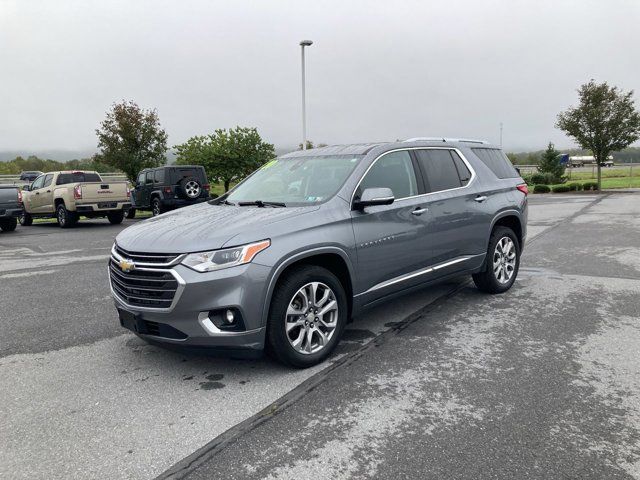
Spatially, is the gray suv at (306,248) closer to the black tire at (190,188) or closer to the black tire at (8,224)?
the black tire at (190,188)

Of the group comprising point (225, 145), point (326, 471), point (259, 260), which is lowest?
point (326, 471)

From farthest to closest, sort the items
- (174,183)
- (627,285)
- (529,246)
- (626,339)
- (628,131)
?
(628,131) < (174,183) < (529,246) < (627,285) < (626,339)

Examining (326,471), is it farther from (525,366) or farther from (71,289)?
(71,289)

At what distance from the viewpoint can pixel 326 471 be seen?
101 inches

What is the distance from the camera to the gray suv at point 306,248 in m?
3.39

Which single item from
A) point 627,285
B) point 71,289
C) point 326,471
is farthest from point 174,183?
point 326,471

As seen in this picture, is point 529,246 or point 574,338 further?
point 529,246

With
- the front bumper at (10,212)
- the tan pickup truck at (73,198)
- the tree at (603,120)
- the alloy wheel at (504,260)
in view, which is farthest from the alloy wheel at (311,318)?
the tree at (603,120)

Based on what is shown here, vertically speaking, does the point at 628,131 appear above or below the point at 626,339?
above

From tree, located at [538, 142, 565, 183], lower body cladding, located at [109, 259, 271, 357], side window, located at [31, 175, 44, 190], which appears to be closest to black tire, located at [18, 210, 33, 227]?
side window, located at [31, 175, 44, 190]

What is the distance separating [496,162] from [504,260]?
4.01ft

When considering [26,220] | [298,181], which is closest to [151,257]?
[298,181]

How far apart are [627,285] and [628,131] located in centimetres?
2453

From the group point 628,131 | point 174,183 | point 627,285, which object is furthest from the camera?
point 628,131
